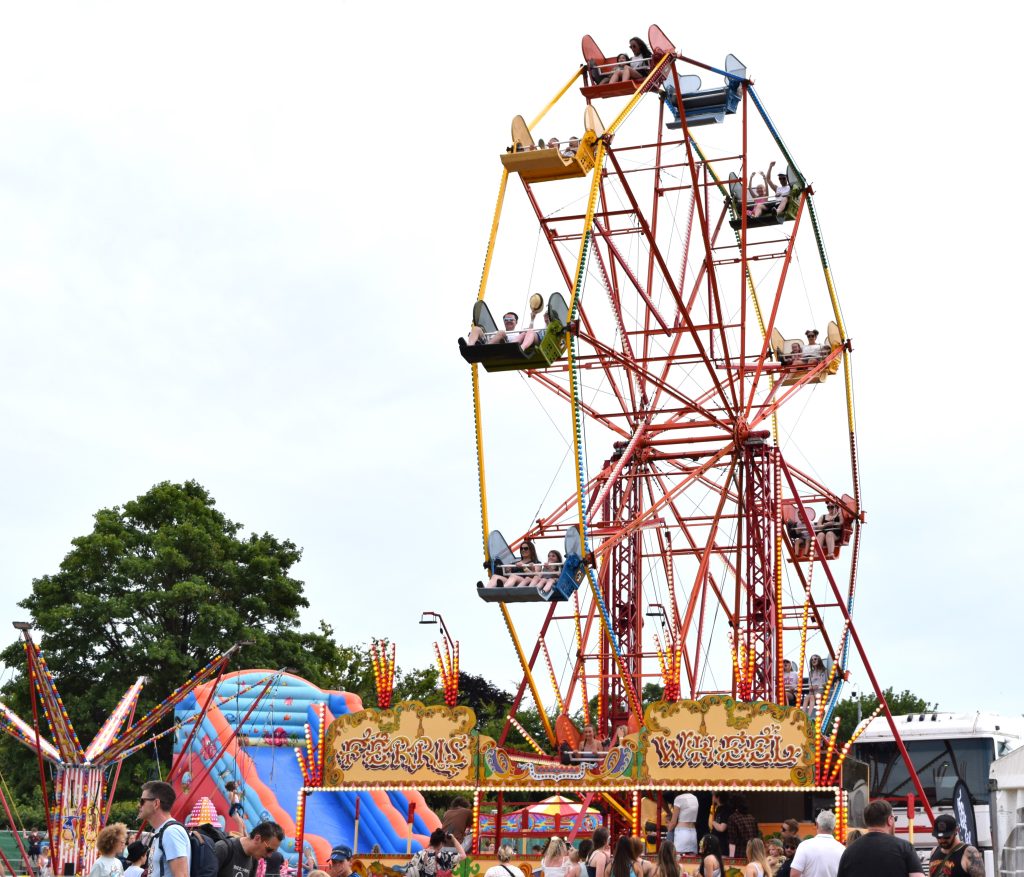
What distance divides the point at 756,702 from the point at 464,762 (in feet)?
15.2

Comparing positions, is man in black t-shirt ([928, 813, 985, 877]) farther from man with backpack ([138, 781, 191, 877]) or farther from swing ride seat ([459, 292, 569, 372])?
swing ride seat ([459, 292, 569, 372])

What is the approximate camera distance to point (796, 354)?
32062 mm

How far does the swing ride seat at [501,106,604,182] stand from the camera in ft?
87.7

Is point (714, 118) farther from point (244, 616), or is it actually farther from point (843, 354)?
point (244, 616)

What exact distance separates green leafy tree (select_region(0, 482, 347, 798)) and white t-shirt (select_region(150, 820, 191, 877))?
33473 millimetres

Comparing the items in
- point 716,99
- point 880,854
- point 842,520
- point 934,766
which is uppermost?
point 716,99

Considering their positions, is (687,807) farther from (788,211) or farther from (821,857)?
(788,211)

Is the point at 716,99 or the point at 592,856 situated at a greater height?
the point at 716,99

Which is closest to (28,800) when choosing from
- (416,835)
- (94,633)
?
(94,633)

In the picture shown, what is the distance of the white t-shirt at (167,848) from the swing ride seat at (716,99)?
23.6 meters

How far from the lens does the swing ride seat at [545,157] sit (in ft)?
87.7

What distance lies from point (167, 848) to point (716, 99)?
24216mm

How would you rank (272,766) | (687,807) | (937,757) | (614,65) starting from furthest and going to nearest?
(272,766) < (614,65) < (937,757) < (687,807)

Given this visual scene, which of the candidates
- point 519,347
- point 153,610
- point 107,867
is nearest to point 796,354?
point 519,347
